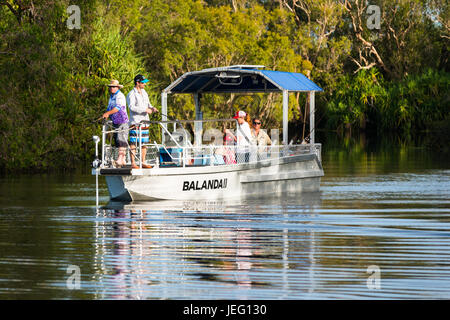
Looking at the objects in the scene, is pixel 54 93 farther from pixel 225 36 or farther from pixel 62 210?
pixel 225 36

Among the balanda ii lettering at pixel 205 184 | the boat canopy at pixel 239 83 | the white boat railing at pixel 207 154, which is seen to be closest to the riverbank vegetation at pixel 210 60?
the boat canopy at pixel 239 83

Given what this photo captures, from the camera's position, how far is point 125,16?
5803 cm

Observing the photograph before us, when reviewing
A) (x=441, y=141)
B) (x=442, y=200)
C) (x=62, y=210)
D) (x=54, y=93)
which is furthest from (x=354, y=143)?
(x=62, y=210)

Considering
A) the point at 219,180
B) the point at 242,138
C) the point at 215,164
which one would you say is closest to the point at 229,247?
the point at 219,180

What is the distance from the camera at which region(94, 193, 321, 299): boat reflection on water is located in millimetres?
11422

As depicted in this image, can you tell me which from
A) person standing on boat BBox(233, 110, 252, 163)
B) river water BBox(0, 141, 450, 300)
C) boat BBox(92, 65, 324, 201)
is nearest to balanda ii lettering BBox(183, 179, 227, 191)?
boat BBox(92, 65, 324, 201)

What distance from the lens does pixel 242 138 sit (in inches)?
883

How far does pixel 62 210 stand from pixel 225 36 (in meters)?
37.3

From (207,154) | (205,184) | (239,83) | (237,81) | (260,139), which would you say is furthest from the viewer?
(237,81)

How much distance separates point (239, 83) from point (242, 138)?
2334 mm

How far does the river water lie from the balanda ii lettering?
384mm

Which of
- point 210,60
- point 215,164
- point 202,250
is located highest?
point 210,60

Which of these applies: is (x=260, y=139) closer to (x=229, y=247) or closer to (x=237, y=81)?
(x=237, y=81)

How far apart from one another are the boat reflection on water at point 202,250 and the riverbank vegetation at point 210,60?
29.8 ft
